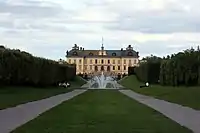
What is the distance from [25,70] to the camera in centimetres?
6156

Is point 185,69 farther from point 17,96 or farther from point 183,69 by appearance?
point 17,96

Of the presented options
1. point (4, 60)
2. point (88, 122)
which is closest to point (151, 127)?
point (88, 122)

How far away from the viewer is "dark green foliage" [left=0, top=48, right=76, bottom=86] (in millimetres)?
54594

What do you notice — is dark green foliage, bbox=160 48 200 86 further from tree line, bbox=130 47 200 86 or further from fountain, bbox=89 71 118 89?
fountain, bbox=89 71 118 89

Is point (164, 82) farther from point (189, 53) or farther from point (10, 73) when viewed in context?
point (10, 73)

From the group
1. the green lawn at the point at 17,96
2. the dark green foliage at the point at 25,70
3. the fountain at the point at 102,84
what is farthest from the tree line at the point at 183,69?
the fountain at the point at 102,84

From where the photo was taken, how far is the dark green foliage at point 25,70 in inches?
2149

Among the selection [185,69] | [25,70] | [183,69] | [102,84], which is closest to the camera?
[185,69]

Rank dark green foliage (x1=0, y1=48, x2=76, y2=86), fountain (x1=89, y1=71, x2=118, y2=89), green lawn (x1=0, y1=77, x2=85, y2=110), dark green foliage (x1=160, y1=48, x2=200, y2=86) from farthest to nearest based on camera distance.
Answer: fountain (x1=89, y1=71, x2=118, y2=89) < dark green foliage (x1=160, y1=48, x2=200, y2=86) < dark green foliage (x1=0, y1=48, x2=76, y2=86) < green lawn (x1=0, y1=77, x2=85, y2=110)

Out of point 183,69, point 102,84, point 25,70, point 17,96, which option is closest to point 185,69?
point 183,69

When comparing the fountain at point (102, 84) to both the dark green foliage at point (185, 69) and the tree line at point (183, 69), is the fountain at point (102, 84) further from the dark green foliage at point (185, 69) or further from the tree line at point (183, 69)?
the dark green foliage at point (185, 69)

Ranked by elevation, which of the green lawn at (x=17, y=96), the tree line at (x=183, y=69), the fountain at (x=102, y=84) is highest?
the tree line at (x=183, y=69)

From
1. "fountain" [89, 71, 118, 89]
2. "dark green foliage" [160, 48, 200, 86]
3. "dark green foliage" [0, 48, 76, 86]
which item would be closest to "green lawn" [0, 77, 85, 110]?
"dark green foliage" [0, 48, 76, 86]

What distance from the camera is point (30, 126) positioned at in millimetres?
18328
